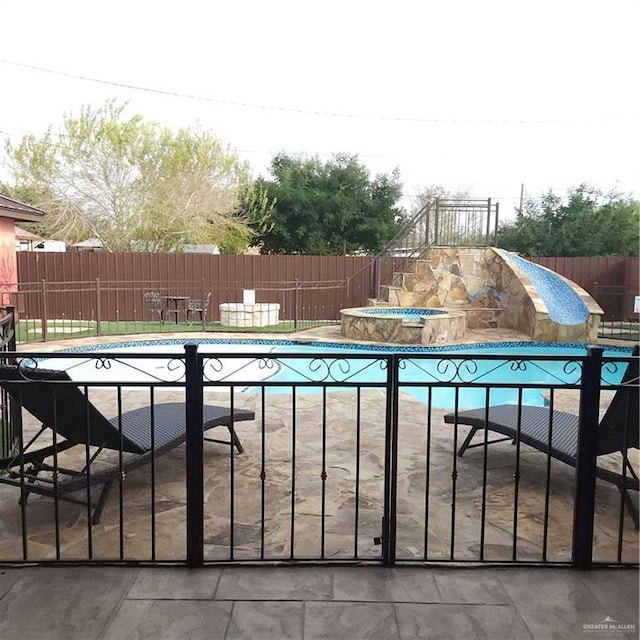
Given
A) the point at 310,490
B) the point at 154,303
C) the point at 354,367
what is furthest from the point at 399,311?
the point at 310,490

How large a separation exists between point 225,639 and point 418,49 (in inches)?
639

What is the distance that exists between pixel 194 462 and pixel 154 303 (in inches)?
517

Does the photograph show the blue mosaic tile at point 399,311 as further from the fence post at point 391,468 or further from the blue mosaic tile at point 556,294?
the fence post at point 391,468

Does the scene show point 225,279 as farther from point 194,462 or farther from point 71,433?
point 194,462

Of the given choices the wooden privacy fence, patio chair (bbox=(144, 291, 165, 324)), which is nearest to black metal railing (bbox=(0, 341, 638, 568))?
patio chair (bbox=(144, 291, 165, 324))

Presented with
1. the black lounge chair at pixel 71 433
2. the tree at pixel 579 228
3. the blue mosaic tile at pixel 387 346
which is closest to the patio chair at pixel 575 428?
the black lounge chair at pixel 71 433

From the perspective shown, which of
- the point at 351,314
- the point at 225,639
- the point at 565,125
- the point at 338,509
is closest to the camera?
the point at 225,639

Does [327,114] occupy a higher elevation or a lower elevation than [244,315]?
higher

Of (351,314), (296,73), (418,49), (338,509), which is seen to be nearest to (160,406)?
(338,509)

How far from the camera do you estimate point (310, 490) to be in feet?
11.5

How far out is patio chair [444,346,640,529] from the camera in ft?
8.91

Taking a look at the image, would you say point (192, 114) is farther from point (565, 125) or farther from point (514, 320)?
point (565, 125)

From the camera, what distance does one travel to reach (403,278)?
14094mm

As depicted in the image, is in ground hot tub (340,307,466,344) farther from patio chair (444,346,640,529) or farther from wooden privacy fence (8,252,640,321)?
patio chair (444,346,640,529)
